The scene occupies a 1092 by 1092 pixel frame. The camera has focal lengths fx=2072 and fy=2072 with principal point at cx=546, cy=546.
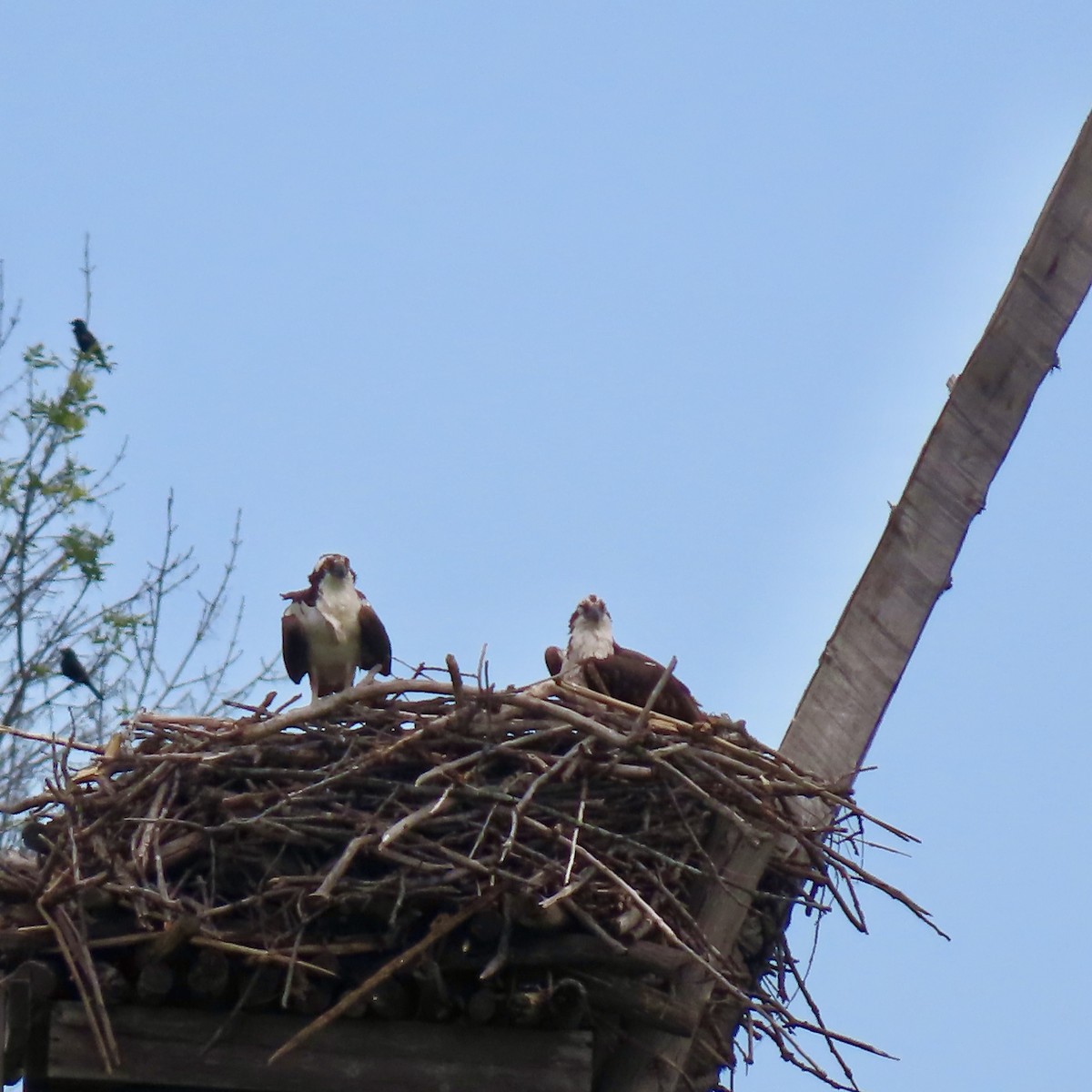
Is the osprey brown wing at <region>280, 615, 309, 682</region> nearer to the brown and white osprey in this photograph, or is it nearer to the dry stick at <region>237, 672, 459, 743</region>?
the brown and white osprey

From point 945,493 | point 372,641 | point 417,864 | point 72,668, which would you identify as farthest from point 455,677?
point 72,668

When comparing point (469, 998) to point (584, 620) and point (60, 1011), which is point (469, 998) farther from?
point (584, 620)

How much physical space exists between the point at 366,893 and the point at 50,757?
1.23 metres

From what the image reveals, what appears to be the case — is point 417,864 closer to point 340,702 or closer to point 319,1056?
point 319,1056

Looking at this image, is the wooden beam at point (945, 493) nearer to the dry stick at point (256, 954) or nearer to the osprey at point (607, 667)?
the osprey at point (607, 667)

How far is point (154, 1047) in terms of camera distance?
5.76m

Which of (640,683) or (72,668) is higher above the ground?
(72,668)

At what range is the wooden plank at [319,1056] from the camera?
571cm

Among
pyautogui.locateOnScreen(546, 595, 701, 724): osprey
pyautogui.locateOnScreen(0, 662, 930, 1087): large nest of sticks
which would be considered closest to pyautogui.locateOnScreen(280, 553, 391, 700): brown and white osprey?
pyautogui.locateOnScreen(546, 595, 701, 724): osprey

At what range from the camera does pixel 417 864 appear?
5777 millimetres

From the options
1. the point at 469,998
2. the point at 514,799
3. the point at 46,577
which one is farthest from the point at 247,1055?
the point at 46,577

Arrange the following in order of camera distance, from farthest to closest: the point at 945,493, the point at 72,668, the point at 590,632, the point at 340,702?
the point at 72,668 < the point at 590,632 < the point at 340,702 < the point at 945,493

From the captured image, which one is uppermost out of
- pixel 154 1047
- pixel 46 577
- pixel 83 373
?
pixel 83 373

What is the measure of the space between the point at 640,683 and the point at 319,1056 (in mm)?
2325
